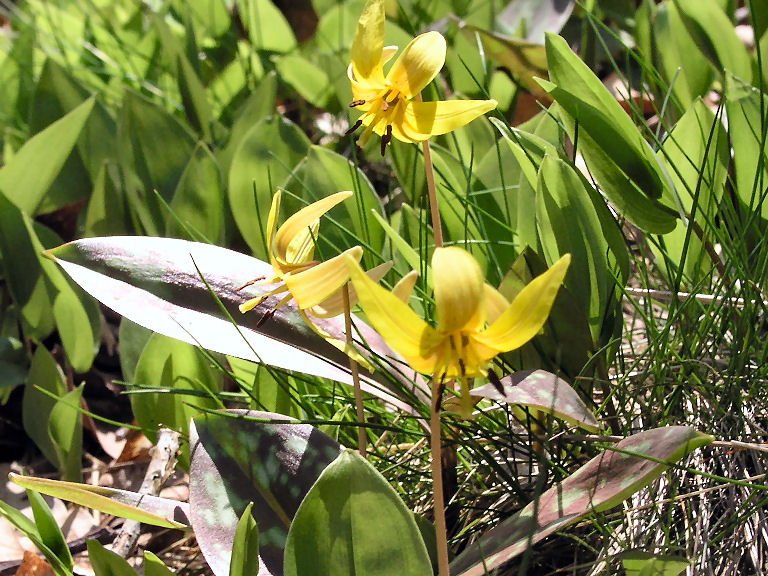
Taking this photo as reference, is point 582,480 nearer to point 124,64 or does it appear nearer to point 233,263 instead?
point 233,263

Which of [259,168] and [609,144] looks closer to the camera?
[609,144]

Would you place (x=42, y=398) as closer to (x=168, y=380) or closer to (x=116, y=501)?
(x=168, y=380)

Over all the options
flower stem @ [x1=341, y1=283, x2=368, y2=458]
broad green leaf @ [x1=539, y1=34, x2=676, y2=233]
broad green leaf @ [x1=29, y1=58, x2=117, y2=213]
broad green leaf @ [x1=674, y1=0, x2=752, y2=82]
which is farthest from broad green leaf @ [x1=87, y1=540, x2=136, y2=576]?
broad green leaf @ [x1=674, y1=0, x2=752, y2=82]

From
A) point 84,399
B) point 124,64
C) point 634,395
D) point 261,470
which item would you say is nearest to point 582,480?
point 634,395

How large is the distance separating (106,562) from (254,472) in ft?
0.68

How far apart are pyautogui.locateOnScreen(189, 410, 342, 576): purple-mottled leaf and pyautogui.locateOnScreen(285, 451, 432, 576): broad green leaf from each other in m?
0.16

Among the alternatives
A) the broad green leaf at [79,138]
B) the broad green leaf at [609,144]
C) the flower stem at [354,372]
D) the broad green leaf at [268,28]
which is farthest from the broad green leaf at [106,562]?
the broad green leaf at [268,28]

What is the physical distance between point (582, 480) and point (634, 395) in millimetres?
255

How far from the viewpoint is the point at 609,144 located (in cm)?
133

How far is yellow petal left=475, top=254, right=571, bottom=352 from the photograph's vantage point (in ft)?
2.56

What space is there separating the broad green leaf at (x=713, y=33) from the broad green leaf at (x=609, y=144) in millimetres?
738

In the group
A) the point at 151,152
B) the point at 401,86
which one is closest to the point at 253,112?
the point at 151,152

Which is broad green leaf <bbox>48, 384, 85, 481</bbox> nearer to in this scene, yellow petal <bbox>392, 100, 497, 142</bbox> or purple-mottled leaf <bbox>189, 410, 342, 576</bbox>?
purple-mottled leaf <bbox>189, 410, 342, 576</bbox>

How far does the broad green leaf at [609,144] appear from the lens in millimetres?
1295
